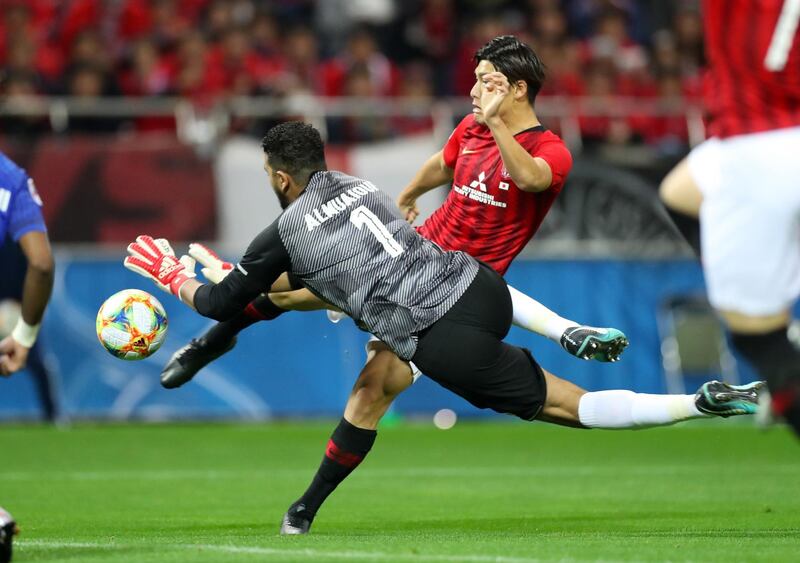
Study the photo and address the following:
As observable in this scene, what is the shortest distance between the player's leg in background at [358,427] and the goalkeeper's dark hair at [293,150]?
3.28 ft

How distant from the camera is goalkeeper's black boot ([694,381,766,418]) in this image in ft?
22.6

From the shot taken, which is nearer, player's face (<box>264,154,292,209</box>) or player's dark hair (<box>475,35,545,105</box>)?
player's face (<box>264,154,292,209</box>)

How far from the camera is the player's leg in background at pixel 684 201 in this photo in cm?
538

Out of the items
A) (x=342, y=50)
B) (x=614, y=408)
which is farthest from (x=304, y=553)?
(x=342, y=50)

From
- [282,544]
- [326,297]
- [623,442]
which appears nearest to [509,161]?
[326,297]

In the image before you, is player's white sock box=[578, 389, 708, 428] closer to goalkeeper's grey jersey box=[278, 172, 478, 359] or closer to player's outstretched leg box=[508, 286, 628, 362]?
player's outstretched leg box=[508, 286, 628, 362]

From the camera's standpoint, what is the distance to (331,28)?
60.6 feet

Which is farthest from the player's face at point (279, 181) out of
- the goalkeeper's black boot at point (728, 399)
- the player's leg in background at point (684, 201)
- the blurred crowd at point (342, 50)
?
the blurred crowd at point (342, 50)

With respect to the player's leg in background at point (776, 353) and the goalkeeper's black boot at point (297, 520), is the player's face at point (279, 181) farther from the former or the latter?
the player's leg in background at point (776, 353)

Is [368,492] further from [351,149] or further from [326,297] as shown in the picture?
[351,149]

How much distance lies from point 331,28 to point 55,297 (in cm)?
577

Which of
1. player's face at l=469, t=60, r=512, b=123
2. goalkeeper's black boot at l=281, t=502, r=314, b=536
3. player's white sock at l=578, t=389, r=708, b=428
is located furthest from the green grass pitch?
player's face at l=469, t=60, r=512, b=123

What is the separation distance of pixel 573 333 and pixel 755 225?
8.93 ft

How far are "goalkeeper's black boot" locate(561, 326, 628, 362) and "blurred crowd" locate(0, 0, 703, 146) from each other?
27.3ft
